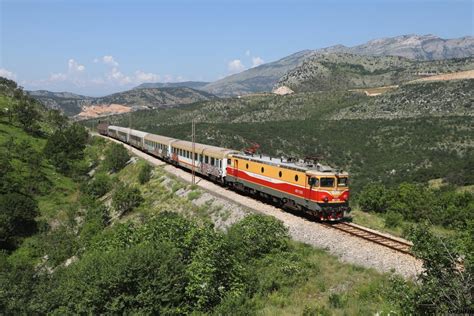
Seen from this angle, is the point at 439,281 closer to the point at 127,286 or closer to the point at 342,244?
the point at 127,286

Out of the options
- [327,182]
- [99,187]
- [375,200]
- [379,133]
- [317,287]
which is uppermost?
[327,182]

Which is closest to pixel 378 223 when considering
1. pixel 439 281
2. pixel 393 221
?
pixel 393 221

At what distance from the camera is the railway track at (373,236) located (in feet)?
66.8

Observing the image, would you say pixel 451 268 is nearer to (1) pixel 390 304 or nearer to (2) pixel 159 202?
(1) pixel 390 304

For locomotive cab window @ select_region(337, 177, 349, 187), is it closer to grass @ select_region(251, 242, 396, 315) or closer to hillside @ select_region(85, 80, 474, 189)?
grass @ select_region(251, 242, 396, 315)

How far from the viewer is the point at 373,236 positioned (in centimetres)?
2300

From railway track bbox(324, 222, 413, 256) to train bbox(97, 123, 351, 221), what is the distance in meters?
0.82

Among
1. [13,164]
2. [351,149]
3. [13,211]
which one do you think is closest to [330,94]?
[351,149]

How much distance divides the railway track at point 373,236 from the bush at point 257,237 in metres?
4.25

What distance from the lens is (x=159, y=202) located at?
4044 cm

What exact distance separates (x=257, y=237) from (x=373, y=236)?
265 inches

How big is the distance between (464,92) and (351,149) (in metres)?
37.8

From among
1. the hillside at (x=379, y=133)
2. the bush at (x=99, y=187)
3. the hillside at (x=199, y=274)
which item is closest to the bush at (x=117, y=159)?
the bush at (x=99, y=187)

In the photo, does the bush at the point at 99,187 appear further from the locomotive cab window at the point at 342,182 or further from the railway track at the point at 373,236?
the locomotive cab window at the point at 342,182
